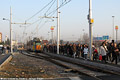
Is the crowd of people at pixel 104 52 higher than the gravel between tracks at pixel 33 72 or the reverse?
higher

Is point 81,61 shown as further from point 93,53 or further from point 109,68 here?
point 109,68

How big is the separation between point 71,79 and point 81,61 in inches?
381

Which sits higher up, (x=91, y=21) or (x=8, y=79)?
(x=91, y=21)

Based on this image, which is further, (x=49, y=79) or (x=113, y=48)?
(x=113, y=48)

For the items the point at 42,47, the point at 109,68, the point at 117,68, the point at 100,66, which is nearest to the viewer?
the point at 117,68

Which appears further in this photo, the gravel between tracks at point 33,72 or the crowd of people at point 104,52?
the crowd of people at point 104,52

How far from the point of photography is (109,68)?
13.4 meters

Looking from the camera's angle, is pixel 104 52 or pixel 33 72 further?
pixel 104 52

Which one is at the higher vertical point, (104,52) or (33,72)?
(104,52)

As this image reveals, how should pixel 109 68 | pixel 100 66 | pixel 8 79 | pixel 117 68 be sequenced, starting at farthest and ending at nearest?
pixel 100 66 → pixel 109 68 → pixel 117 68 → pixel 8 79

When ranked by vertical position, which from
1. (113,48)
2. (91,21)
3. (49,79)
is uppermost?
(91,21)

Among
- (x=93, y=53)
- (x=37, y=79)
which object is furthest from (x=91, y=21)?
(x=37, y=79)

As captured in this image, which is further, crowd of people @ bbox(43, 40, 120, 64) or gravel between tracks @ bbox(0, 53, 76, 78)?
crowd of people @ bbox(43, 40, 120, 64)

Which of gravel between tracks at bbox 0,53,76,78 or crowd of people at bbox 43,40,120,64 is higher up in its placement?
crowd of people at bbox 43,40,120,64
